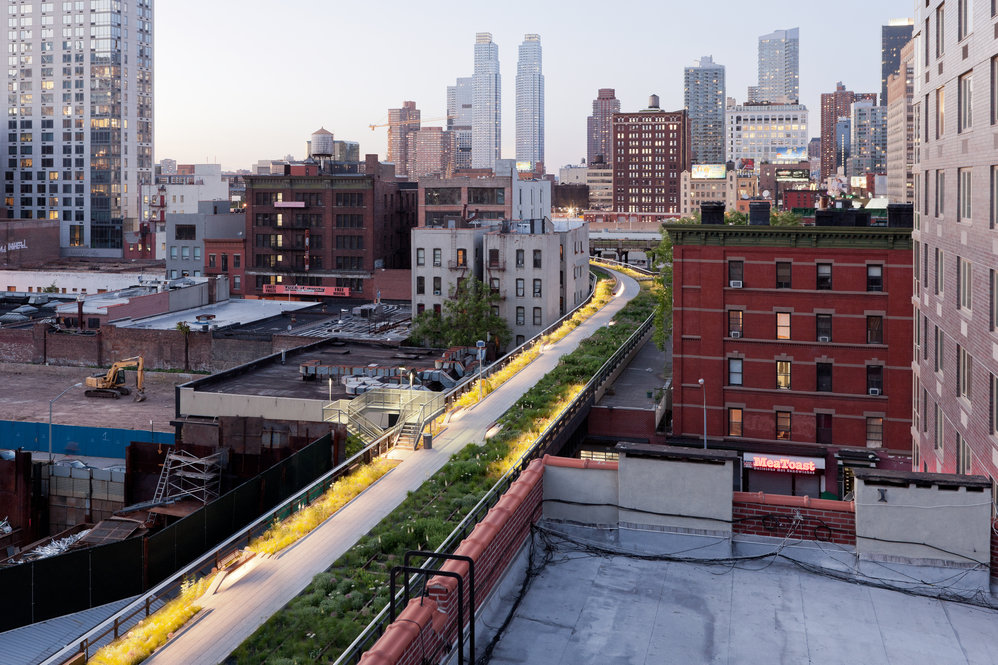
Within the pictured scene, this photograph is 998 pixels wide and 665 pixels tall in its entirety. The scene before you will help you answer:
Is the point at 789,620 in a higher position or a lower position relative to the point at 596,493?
lower

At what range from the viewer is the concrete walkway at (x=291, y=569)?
71.9 ft

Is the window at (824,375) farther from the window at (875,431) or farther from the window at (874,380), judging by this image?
the window at (875,431)

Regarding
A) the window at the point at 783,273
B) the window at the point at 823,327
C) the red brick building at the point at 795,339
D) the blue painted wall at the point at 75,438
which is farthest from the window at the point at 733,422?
the blue painted wall at the point at 75,438

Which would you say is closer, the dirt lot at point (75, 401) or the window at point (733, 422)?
the window at point (733, 422)

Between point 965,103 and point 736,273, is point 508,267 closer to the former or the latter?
point 736,273

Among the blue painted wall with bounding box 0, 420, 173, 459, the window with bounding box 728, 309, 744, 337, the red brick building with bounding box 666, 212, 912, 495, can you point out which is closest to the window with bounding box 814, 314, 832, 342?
the red brick building with bounding box 666, 212, 912, 495

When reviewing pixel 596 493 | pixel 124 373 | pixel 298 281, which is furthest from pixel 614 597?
pixel 298 281

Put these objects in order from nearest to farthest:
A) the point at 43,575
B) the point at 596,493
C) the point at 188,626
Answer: the point at 596,493 < the point at 188,626 < the point at 43,575

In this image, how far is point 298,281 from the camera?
132 m

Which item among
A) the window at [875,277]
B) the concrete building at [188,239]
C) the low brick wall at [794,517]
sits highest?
the concrete building at [188,239]

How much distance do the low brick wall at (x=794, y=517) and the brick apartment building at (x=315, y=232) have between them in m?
114

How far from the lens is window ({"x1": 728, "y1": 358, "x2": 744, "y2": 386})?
5520 centimetres

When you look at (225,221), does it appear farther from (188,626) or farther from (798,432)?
(188,626)

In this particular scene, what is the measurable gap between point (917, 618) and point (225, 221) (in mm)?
136802
